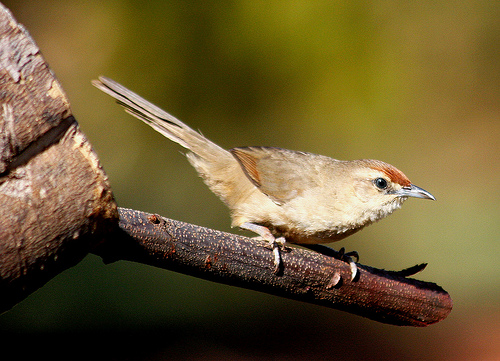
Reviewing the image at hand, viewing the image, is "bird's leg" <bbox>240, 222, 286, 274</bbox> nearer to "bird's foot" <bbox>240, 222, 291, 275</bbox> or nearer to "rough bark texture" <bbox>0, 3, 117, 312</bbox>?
"bird's foot" <bbox>240, 222, 291, 275</bbox>

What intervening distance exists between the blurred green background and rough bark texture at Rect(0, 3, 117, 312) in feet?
14.2

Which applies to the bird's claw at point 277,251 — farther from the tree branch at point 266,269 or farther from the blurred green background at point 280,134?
the blurred green background at point 280,134

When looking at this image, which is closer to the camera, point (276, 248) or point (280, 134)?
point (276, 248)

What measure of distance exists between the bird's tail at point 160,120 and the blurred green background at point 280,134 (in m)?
3.07

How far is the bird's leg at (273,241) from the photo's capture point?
8.96ft

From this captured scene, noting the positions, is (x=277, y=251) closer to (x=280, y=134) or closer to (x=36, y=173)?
(x=36, y=173)

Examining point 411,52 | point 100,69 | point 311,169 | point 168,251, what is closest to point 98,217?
point 168,251

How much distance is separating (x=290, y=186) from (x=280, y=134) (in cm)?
476

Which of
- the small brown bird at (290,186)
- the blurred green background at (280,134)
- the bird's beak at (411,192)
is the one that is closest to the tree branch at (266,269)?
the small brown bird at (290,186)

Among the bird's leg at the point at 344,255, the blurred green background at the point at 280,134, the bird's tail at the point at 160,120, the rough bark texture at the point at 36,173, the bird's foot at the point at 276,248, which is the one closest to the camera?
the rough bark texture at the point at 36,173

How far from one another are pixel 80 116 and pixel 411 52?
5.84 m

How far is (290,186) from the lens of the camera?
3.57m

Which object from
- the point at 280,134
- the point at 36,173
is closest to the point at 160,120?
the point at 36,173

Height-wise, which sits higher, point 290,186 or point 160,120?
point 160,120
